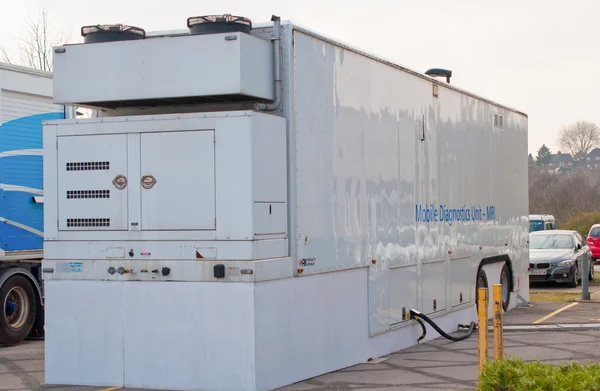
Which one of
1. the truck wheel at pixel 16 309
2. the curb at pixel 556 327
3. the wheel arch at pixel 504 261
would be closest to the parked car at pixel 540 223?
the wheel arch at pixel 504 261

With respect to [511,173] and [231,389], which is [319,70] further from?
[511,173]

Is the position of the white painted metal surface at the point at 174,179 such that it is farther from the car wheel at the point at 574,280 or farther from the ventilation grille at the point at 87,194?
the car wheel at the point at 574,280

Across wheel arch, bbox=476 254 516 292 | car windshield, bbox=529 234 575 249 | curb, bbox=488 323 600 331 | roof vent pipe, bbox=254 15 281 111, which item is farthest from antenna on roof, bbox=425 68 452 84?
car windshield, bbox=529 234 575 249

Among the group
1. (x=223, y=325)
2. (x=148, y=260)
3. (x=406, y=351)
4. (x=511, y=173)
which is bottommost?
A: (x=406, y=351)

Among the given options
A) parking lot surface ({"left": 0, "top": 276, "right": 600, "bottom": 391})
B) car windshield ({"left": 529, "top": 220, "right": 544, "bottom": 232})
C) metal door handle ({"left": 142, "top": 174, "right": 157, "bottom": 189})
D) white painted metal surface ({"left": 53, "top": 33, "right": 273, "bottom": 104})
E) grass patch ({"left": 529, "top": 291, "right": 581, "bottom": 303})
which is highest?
white painted metal surface ({"left": 53, "top": 33, "right": 273, "bottom": 104})

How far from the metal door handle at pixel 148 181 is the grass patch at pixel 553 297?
12114mm

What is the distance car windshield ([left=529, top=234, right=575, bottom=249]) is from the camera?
25.3 meters

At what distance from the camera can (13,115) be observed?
1355cm

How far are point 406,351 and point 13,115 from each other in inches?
260

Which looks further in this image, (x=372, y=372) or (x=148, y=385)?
(x=372, y=372)

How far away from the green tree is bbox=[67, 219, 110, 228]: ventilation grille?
4969 inches

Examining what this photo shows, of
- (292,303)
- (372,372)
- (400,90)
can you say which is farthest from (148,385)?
(400,90)

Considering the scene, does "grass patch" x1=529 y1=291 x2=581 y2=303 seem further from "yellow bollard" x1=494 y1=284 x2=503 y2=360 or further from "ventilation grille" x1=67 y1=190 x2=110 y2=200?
"ventilation grille" x1=67 y1=190 x2=110 y2=200

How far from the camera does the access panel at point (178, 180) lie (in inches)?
349
